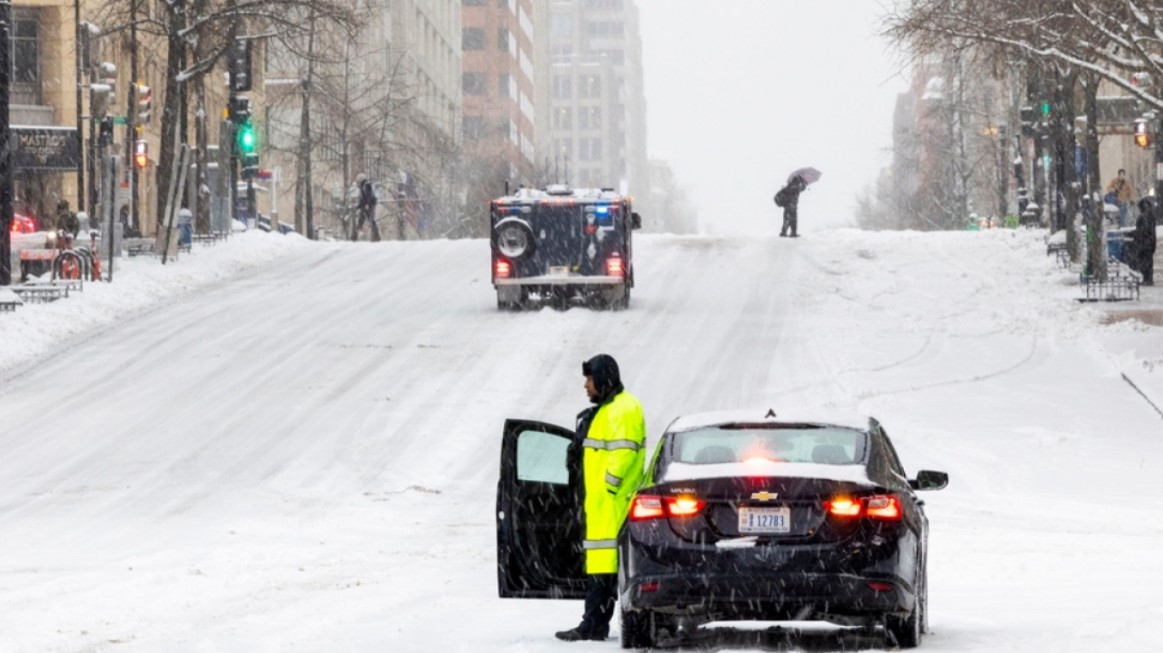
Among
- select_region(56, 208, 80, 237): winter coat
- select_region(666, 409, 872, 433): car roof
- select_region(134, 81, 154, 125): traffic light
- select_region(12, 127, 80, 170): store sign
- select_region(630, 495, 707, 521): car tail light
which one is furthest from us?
select_region(12, 127, 80, 170): store sign

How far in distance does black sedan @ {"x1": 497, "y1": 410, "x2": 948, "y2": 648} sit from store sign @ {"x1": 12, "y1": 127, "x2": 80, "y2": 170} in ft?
169

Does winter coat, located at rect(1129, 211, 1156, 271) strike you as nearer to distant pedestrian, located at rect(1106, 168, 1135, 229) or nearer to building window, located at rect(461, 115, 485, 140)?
distant pedestrian, located at rect(1106, 168, 1135, 229)

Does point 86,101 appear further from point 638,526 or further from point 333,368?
point 638,526

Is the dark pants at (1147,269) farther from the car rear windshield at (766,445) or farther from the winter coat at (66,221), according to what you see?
the car rear windshield at (766,445)

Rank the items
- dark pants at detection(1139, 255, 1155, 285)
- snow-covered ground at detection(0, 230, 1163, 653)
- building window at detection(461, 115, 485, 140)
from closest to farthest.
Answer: snow-covered ground at detection(0, 230, 1163, 653) → dark pants at detection(1139, 255, 1155, 285) → building window at detection(461, 115, 485, 140)

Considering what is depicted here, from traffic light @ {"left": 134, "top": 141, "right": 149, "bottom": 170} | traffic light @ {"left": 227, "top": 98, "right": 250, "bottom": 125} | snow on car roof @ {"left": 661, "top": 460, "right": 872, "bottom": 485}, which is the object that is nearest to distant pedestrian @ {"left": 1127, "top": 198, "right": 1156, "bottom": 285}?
traffic light @ {"left": 227, "top": 98, "right": 250, "bottom": 125}

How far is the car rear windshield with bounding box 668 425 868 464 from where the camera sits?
10.3 metres

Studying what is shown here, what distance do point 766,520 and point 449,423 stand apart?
1389cm

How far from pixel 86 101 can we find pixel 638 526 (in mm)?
59610

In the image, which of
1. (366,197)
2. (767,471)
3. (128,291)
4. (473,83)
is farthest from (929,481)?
(473,83)

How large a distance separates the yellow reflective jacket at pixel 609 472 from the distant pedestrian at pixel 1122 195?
39.0 m

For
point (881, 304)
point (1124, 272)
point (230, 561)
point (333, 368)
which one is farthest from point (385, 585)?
point (1124, 272)

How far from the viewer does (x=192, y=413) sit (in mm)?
24141

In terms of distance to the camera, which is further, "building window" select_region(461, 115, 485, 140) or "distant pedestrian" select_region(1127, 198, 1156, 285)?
"building window" select_region(461, 115, 485, 140)
